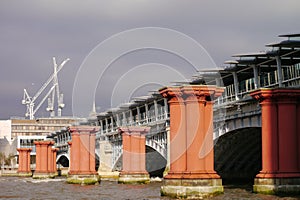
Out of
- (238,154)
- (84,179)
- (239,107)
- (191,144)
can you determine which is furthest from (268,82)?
(84,179)

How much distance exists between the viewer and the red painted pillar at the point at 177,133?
51.1 meters

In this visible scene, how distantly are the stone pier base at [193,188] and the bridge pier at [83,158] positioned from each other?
42.0 meters

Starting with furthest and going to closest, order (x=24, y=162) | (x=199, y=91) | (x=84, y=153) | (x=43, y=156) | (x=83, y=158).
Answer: (x=24, y=162) → (x=43, y=156) → (x=84, y=153) → (x=83, y=158) → (x=199, y=91)

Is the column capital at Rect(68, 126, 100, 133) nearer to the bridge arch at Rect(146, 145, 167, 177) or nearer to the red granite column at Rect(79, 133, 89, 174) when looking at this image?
the red granite column at Rect(79, 133, 89, 174)

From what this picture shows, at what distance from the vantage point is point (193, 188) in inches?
1969

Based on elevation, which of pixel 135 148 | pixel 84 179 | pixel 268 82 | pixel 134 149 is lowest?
pixel 84 179

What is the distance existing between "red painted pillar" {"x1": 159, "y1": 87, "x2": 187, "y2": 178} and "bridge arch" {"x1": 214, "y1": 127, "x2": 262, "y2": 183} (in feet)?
60.9

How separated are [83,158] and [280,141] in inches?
1824

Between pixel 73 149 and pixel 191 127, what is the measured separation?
46551 mm

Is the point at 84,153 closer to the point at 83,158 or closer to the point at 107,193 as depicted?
the point at 83,158

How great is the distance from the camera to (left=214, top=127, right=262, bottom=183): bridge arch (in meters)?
75.3

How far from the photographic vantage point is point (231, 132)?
7262 centimetres

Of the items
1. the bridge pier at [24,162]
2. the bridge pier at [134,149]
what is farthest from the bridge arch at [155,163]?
the bridge pier at [24,162]

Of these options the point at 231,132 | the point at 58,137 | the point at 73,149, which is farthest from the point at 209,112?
the point at 58,137
